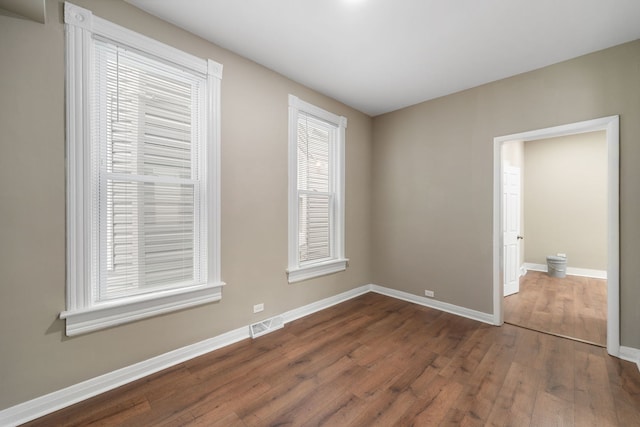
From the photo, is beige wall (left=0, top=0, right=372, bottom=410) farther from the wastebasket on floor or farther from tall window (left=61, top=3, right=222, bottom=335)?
the wastebasket on floor

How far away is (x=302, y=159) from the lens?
3348 millimetres

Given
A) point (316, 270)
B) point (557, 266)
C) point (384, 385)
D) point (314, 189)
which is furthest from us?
point (557, 266)

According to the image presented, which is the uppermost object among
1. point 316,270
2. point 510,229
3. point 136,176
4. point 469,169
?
point 469,169

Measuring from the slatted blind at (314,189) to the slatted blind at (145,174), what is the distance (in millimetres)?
1304

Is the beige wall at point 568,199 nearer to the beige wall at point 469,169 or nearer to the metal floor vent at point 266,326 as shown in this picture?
the beige wall at point 469,169

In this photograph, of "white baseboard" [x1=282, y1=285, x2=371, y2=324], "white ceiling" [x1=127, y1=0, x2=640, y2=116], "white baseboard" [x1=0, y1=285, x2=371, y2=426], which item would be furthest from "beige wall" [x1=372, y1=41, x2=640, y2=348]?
"white baseboard" [x1=0, y1=285, x2=371, y2=426]

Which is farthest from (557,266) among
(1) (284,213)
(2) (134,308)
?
(2) (134,308)

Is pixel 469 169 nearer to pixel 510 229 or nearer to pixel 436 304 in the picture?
pixel 510 229

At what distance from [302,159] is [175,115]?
1.52m

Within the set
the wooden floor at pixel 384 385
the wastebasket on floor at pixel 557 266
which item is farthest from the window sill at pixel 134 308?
the wastebasket on floor at pixel 557 266

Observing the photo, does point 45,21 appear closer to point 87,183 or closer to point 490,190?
point 87,183

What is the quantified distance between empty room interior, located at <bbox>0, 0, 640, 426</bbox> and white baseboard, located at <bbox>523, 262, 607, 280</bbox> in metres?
2.03

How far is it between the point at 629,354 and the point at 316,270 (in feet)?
10.2

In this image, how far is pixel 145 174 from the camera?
211 cm
